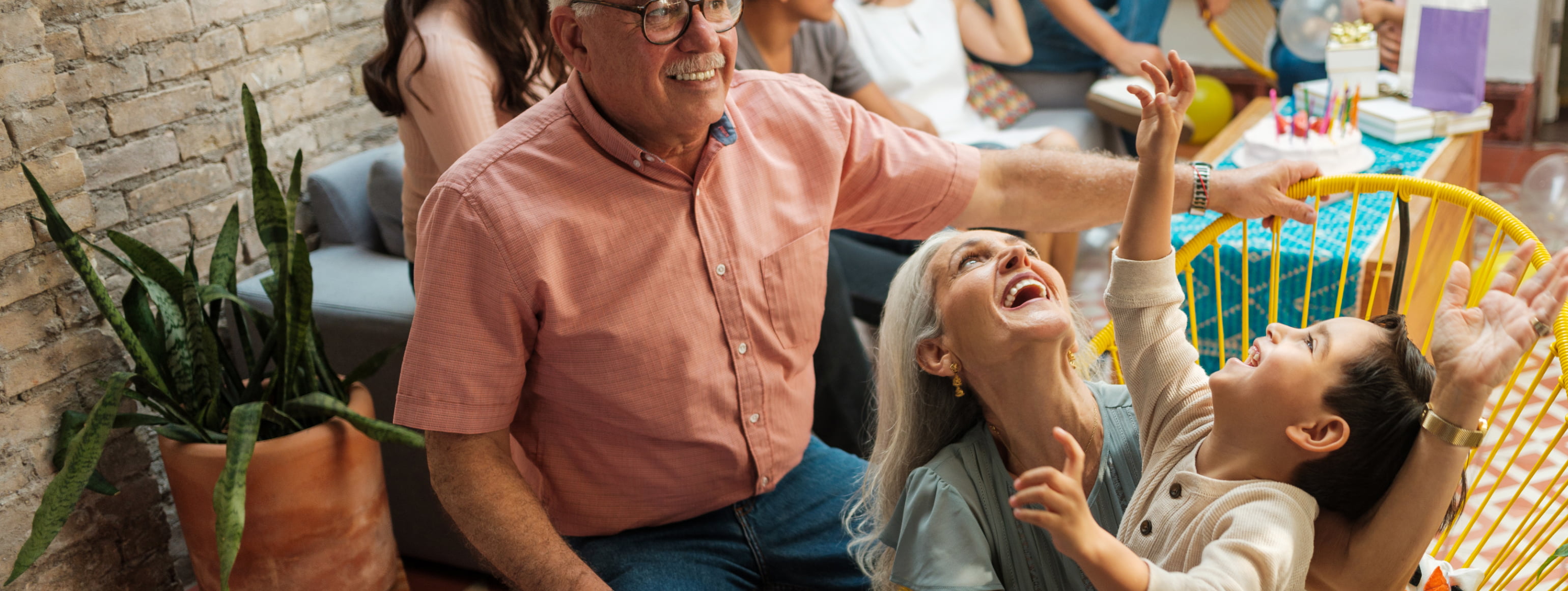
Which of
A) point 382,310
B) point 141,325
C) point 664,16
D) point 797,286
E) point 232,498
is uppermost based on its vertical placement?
point 664,16

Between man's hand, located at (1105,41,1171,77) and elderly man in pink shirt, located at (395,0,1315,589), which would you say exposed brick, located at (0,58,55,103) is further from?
man's hand, located at (1105,41,1171,77)

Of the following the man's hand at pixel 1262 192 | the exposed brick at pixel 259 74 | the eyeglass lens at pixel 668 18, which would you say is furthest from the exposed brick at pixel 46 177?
the man's hand at pixel 1262 192

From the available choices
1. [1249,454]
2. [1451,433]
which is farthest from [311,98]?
[1451,433]

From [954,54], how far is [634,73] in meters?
2.88

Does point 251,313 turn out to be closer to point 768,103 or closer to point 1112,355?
point 768,103

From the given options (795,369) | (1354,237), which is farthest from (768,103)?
(1354,237)

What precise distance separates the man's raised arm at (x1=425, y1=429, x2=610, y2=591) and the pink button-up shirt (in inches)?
2.0

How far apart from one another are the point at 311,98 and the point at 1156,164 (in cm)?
234

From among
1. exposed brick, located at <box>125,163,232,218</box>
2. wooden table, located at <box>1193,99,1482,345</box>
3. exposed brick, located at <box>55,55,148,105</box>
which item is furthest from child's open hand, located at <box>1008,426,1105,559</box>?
exposed brick, located at <box>125,163,232,218</box>

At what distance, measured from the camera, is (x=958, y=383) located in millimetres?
1468

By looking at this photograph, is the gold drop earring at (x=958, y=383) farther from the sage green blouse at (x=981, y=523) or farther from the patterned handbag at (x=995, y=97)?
the patterned handbag at (x=995, y=97)

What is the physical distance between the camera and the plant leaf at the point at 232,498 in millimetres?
1885

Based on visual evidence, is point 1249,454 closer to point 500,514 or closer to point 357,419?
point 500,514

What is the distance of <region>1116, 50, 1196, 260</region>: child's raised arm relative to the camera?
4.20 feet
